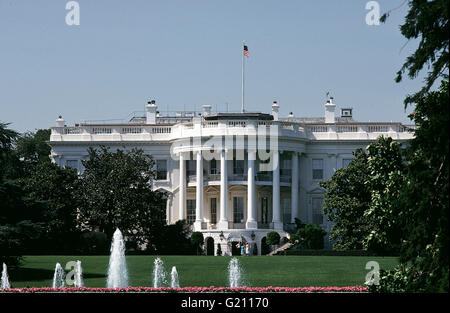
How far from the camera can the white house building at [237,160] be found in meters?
73.0

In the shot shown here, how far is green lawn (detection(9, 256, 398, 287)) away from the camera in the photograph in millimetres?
36000

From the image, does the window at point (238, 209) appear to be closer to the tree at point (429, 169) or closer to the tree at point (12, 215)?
the tree at point (12, 215)

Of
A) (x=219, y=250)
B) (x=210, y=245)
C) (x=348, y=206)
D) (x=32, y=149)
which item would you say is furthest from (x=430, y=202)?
(x=32, y=149)

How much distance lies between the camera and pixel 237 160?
75938 millimetres

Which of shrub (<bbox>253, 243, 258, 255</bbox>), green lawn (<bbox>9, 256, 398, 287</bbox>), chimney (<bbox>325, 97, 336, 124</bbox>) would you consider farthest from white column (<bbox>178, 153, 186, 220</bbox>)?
green lawn (<bbox>9, 256, 398, 287</bbox>)

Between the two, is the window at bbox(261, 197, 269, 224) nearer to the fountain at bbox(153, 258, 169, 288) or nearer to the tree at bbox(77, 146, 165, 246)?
the tree at bbox(77, 146, 165, 246)

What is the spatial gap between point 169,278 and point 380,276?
18913mm

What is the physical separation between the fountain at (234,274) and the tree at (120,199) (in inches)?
797

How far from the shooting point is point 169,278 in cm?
3869

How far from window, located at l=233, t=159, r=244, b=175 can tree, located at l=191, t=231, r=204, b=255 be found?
7.78 m

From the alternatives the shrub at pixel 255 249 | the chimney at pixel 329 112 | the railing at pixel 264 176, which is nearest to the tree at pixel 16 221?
the shrub at pixel 255 249

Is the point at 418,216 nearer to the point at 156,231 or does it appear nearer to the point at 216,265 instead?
the point at 216,265

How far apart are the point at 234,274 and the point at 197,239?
98.9 ft
